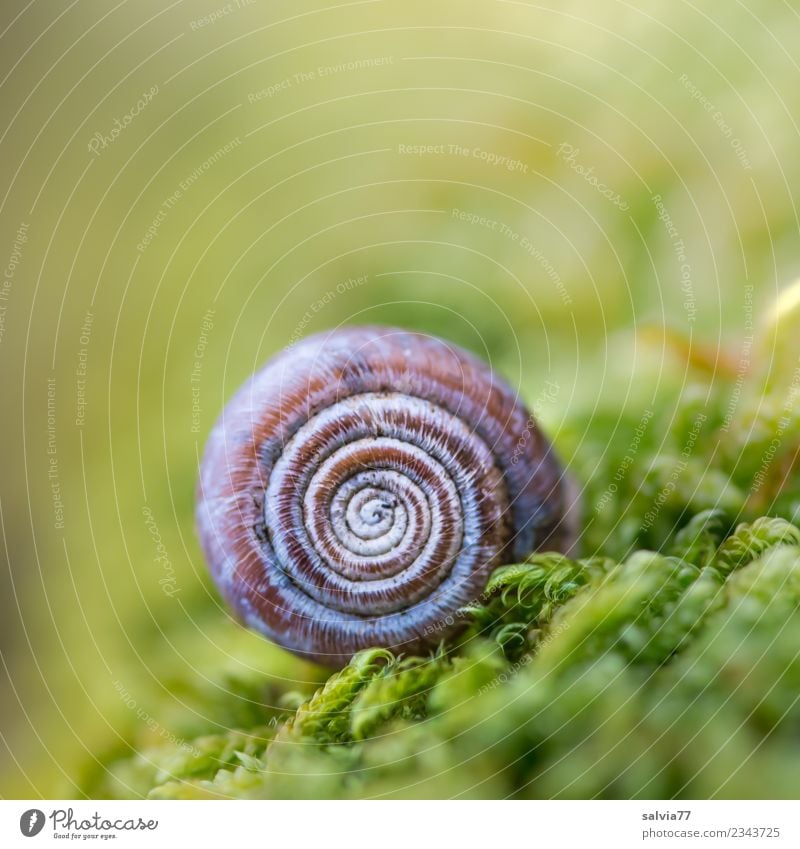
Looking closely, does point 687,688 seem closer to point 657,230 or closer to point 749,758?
point 749,758

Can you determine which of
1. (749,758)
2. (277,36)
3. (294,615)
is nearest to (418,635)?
(294,615)

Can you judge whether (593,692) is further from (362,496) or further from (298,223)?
(298,223)

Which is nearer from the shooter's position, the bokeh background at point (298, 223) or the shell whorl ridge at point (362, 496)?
the shell whorl ridge at point (362, 496)
